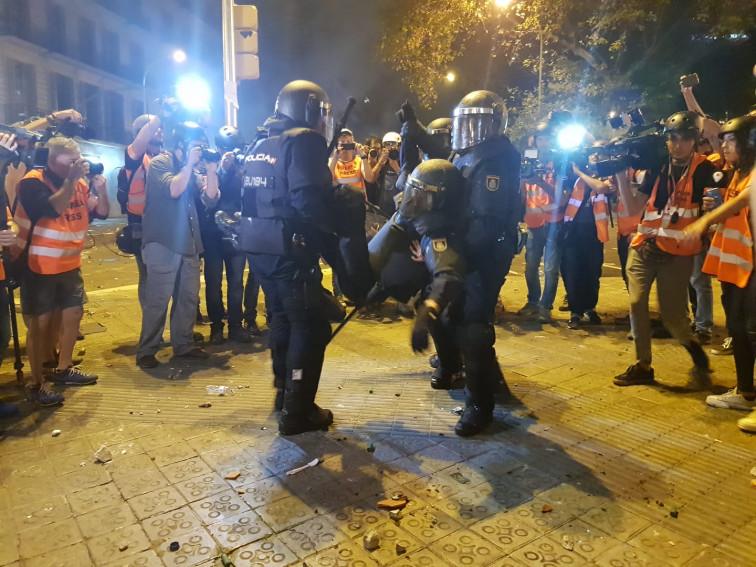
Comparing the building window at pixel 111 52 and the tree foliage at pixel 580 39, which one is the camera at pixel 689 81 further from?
the building window at pixel 111 52

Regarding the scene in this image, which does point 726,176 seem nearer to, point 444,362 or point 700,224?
point 700,224

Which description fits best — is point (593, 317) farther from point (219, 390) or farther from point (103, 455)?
point (103, 455)

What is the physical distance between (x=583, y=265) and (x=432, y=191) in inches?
160

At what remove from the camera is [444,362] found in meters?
4.82

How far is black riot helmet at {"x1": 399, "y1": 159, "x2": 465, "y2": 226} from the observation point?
357 centimetres

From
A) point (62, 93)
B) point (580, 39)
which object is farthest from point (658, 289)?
point (62, 93)

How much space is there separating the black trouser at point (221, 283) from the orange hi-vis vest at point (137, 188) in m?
0.78

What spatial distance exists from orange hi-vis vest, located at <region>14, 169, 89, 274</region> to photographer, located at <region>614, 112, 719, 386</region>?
479 cm

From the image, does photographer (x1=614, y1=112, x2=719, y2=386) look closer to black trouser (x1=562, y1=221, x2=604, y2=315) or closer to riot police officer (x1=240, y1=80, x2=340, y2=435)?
black trouser (x1=562, y1=221, x2=604, y2=315)

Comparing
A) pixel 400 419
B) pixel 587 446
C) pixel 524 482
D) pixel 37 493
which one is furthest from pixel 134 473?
pixel 587 446

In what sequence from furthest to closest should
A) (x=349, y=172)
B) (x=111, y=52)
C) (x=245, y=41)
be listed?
(x=111, y=52), (x=245, y=41), (x=349, y=172)

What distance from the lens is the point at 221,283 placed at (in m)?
6.40

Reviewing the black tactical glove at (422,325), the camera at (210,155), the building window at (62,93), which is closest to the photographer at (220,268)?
the camera at (210,155)

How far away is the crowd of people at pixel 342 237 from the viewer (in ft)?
12.2
